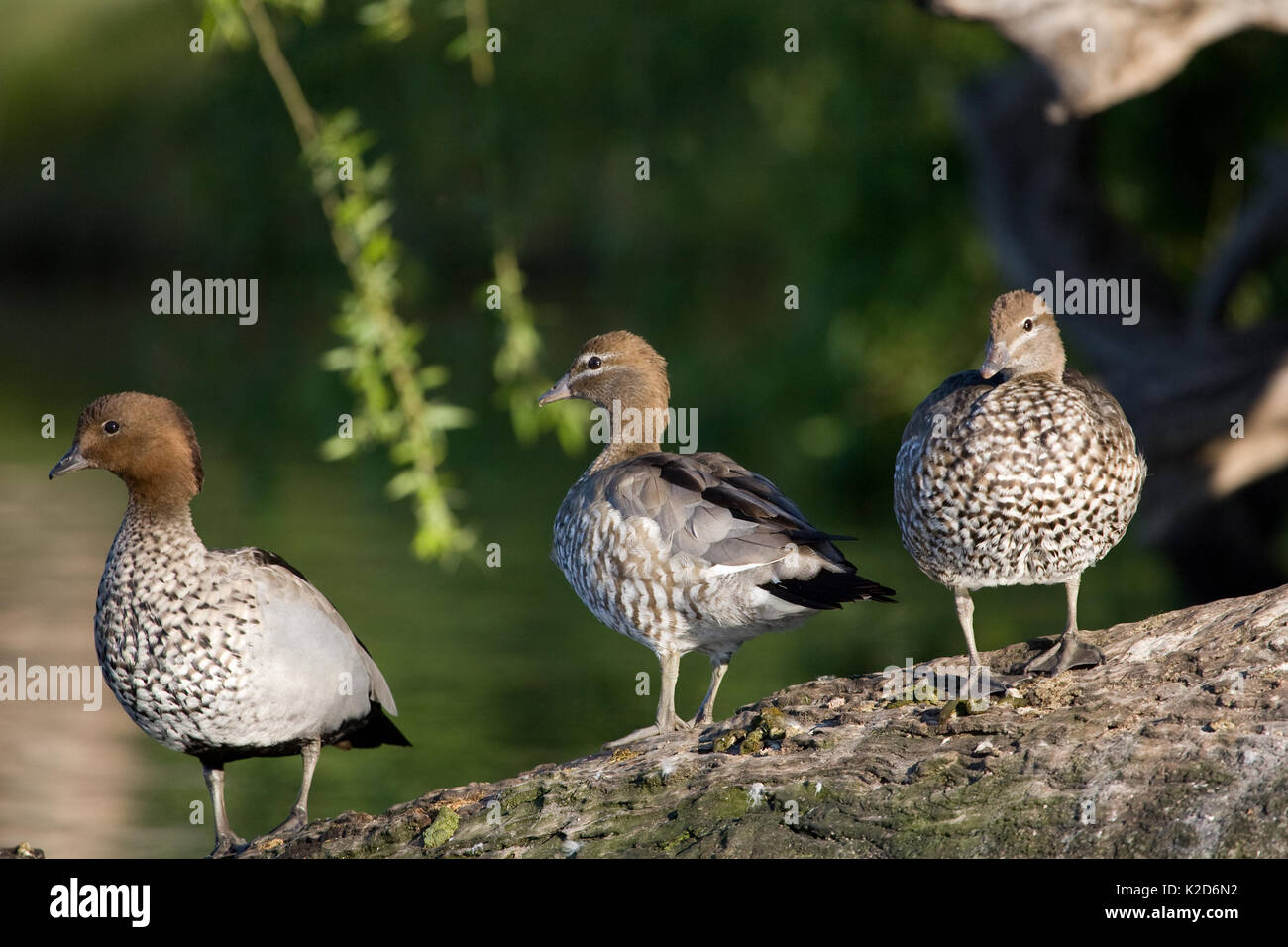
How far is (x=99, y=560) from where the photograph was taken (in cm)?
1307

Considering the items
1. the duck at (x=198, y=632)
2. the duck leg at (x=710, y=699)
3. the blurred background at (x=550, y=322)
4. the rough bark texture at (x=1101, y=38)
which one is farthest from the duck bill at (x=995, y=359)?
the duck at (x=198, y=632)

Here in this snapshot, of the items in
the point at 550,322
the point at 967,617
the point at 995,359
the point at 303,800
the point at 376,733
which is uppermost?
the point at 550,322

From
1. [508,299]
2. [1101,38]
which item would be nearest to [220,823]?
[508,299]

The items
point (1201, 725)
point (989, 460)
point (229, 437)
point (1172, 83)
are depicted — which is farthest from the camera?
point (229, 437)

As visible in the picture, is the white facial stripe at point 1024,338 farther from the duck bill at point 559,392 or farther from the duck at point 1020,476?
the duck bill at point 559,392

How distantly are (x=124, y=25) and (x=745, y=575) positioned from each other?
31128mm

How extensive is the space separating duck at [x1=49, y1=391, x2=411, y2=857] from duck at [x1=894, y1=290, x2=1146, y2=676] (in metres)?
1.99

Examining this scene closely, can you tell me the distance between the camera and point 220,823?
17.6 ft

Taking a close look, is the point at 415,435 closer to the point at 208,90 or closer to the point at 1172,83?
the point at 208,90

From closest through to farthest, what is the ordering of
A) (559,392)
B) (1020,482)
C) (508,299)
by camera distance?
1. (1020,482)
2. (508,299)
3. (559,392)

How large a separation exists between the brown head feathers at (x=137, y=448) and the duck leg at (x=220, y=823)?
904mm

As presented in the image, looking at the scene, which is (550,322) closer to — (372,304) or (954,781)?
(372,304)

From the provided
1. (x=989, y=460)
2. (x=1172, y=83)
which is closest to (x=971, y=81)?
(x=1172, y=83)

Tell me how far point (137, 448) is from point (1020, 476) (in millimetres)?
2864
